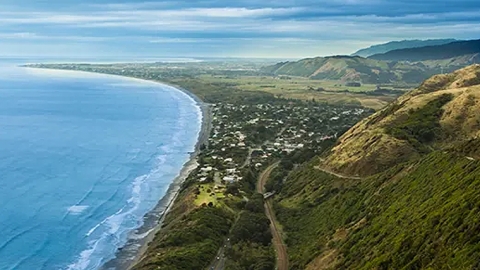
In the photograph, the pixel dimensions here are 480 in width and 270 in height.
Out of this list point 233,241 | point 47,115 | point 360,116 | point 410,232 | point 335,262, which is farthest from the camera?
point 47,115

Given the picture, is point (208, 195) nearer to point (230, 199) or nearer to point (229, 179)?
point (230, 199)

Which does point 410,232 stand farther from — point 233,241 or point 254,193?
point 254,193

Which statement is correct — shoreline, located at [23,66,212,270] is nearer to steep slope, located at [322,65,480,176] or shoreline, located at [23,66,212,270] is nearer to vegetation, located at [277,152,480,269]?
vegetation, located at [277,152,480,269]

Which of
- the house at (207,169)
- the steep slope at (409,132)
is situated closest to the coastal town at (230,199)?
the house at (207,169)

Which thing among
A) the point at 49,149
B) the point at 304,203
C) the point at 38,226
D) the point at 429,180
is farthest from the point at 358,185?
the point at 49,149

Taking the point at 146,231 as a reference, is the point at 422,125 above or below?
above

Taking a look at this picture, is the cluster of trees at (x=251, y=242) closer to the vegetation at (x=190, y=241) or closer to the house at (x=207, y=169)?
the vegetation at (x=190, y=241)

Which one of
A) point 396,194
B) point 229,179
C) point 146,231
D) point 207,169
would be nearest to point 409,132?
point 396,194
